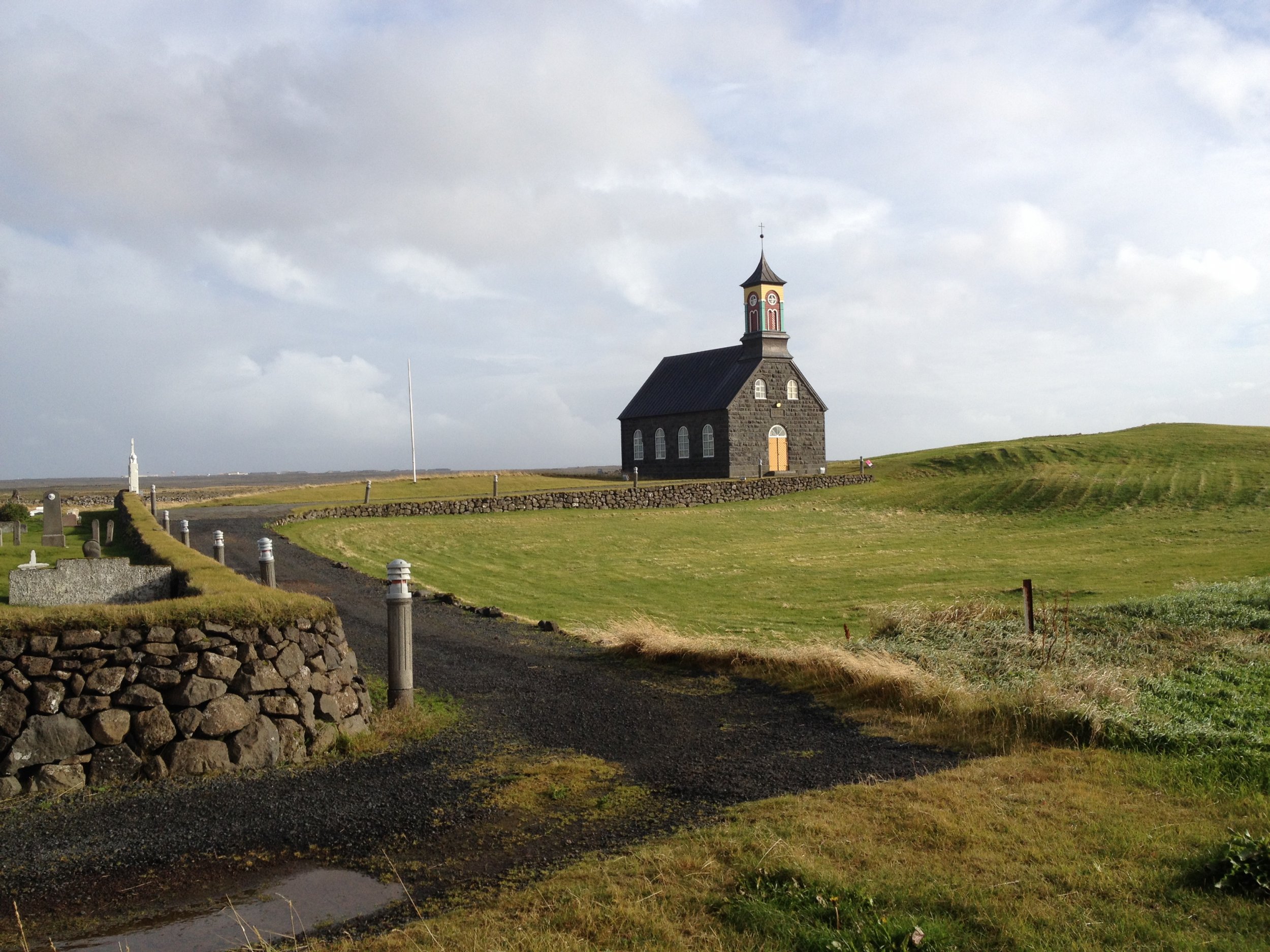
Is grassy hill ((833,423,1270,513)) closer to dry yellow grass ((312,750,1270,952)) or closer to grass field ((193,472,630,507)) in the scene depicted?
grass field ((193,472,630,507))

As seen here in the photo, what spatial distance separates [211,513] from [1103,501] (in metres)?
37.9

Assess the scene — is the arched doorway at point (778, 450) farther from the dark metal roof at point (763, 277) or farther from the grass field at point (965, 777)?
the grass field at point (965, 777)

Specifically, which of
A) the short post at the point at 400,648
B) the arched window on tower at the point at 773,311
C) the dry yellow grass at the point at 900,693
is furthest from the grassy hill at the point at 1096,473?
the short post at the point at 400,648

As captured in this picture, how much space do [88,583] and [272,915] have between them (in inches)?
350

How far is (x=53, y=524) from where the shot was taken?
21.4m

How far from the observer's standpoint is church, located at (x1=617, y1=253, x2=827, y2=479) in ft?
182

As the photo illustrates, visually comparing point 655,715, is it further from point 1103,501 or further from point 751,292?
point 751,292

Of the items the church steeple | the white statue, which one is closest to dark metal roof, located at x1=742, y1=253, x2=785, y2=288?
the church steeple

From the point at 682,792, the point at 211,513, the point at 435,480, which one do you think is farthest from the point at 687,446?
the point at 682,792

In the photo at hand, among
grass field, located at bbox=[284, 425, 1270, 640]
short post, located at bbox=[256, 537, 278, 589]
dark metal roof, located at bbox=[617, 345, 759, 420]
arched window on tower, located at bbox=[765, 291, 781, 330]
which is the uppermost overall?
arched window on tower, located at bbox=[765, 291, 781, 330]

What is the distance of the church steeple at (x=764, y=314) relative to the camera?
185 ft

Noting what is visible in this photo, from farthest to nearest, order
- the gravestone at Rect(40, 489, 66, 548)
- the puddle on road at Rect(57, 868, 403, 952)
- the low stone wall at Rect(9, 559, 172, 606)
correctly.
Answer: the gravestone at Rect(40, 489, 66, 548) < the low stone wall at Rect(9, 559, 172, 606) < the puddle on road at Rect(57, 868, 403, 952)

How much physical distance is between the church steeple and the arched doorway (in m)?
4.63

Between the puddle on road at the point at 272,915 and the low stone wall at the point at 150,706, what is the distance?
7.08 ft
